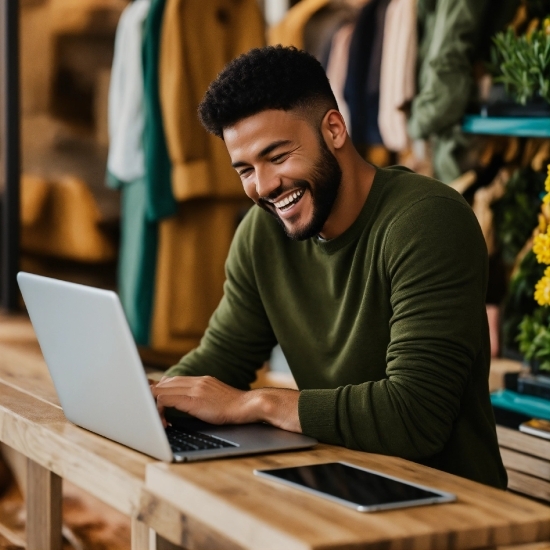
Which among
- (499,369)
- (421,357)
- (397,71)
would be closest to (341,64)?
(397,71)

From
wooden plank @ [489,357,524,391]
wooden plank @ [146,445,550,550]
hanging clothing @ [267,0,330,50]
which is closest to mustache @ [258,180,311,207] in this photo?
wooden plank @ [146,445,550,550]

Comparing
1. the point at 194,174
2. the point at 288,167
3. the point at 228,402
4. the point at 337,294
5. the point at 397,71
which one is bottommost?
the point at 228,402

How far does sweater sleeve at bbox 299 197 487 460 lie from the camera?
141 cm

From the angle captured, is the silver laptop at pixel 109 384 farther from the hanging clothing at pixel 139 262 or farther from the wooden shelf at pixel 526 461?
the hanging clothing at pixel 139 262

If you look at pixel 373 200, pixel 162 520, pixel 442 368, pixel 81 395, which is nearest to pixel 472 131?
pixel 373 200

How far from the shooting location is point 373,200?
165 cm

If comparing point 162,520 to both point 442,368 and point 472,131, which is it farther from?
point 472,131

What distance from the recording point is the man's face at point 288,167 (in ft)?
5.16

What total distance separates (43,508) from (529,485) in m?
0.98

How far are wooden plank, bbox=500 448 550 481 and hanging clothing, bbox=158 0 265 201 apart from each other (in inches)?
68.9

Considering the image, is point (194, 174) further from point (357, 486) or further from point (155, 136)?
point (357, 486)

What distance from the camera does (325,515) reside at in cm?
102

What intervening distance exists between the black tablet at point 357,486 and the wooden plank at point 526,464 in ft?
2.90

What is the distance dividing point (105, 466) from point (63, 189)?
9.93 ft
